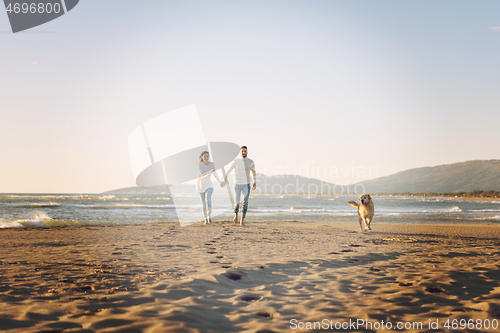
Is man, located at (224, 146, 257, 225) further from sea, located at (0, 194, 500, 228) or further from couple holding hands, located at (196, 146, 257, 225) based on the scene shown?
sea, located at (0, 194, 500, 228)

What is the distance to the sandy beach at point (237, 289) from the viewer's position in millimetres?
2053

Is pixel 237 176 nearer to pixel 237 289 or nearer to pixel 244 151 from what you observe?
pixel 244 151

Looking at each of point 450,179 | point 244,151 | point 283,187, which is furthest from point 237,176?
point 450,179

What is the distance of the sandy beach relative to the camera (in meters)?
2.05

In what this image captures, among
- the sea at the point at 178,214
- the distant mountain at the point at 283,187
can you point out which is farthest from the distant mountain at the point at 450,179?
the sea at the point at 178,214

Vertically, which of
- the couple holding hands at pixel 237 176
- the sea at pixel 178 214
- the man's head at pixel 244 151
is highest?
the man's head at pixel 244 151

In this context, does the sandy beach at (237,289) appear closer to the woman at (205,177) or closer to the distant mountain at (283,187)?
the woman at (205,177)

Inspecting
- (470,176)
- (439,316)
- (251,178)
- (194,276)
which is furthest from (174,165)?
(470,176)

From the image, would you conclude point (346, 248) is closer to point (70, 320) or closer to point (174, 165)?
point (70, 320)

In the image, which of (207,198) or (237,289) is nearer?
(237,289)

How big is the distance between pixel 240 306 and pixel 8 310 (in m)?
1.74

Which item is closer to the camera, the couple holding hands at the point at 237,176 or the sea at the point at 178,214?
the couple holding hands at the point at 237,176

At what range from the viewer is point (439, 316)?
225 cm

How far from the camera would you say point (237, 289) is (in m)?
2.88
